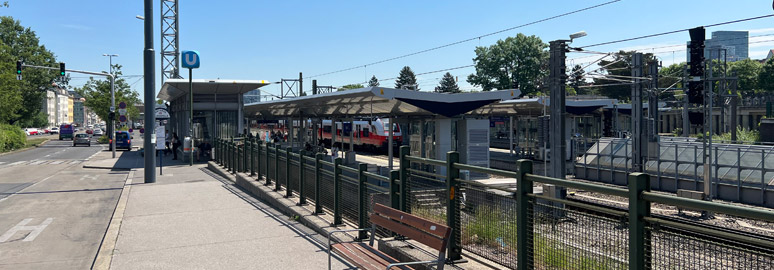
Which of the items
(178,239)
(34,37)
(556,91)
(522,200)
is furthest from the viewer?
(34,37)

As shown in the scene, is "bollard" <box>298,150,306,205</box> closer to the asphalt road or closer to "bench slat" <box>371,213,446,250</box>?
the asphalt road

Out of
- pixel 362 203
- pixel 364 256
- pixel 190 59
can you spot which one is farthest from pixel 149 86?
pixel 364 256

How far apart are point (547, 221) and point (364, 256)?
2.06 m

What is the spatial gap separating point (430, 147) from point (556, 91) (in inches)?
210

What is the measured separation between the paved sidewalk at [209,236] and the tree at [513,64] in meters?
61.4

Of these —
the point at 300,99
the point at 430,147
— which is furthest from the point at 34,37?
the point at 430,147

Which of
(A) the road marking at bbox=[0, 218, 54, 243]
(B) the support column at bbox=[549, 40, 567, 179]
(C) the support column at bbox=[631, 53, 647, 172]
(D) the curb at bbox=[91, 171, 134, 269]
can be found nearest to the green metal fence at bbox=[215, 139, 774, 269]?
(D) the curb at bbox=[91, 171, 134, 269]

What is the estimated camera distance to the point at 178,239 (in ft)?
30.8

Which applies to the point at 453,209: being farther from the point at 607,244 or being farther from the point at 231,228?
the point at 231,228

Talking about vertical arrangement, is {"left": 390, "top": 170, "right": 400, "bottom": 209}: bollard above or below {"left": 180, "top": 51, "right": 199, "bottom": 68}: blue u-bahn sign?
below

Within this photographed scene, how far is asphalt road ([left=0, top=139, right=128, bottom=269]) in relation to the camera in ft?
28.6

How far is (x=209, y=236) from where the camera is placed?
9555 mm

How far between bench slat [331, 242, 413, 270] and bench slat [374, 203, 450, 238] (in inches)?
16.1

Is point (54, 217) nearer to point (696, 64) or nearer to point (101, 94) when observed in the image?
point (696, 64)
